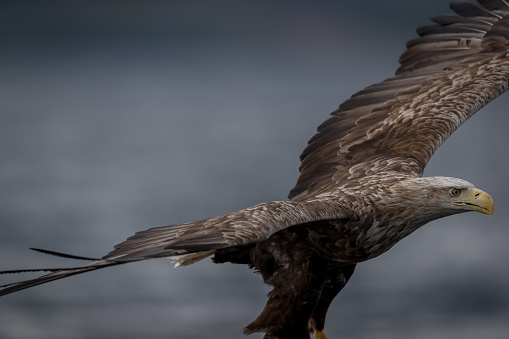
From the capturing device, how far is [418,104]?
30.5 feet

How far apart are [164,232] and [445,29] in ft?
16.9

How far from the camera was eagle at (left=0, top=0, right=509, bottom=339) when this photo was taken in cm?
643

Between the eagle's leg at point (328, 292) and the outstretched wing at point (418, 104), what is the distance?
76 cm

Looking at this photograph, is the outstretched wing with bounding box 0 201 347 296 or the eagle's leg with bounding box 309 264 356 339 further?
the eagle's leg with bounding box 309 264 356 339

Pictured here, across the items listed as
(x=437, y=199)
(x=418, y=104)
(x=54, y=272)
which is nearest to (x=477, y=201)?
(x=437, y=199)

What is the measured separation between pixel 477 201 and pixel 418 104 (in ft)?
7.40

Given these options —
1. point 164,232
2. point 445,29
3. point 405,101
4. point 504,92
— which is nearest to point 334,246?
point 164,232

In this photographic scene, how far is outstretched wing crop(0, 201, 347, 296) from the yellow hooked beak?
1111mm

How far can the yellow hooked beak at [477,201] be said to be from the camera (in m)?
7.24

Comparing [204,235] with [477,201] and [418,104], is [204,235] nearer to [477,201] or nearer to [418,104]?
[477,201]

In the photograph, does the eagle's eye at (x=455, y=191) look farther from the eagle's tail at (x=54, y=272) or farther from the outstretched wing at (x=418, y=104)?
the eagle's tail at (x=54, y=272)

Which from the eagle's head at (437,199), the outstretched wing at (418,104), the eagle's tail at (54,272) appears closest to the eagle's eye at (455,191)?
the eagle's head at (437,199)

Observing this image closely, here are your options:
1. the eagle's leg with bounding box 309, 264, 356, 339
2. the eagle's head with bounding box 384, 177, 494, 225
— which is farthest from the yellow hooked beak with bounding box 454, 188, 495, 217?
the eagle's leg with bounding box 309, 264, 356, 339

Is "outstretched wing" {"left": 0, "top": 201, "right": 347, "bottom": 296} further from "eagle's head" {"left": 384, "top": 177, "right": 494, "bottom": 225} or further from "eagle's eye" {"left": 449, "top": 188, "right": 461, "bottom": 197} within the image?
"eagle's eye" {"left": 449, "top": 188, "right": 461, "bottom": 197}
